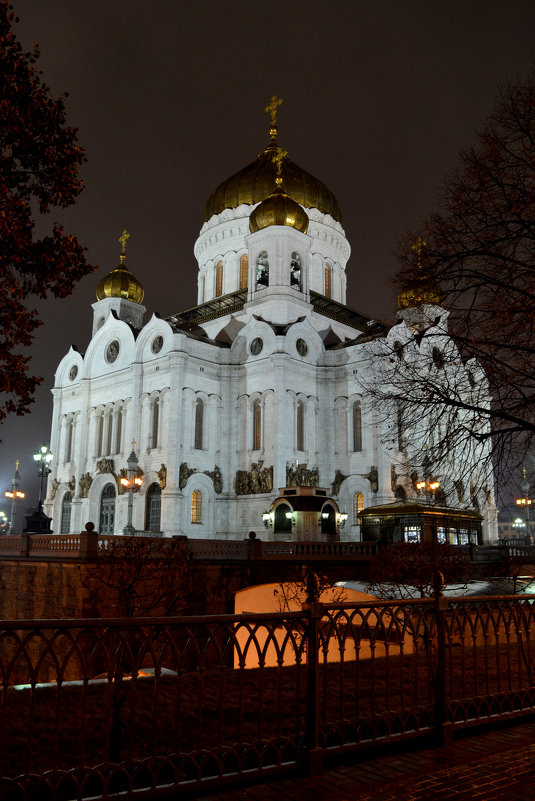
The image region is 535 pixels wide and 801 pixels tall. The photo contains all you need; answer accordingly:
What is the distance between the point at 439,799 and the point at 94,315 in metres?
45.7

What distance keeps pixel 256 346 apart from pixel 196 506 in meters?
9.84

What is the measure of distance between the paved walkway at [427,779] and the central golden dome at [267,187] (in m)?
43.2

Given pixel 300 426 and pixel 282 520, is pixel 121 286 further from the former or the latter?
pixel 282 520

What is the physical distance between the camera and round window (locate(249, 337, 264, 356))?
124 ft

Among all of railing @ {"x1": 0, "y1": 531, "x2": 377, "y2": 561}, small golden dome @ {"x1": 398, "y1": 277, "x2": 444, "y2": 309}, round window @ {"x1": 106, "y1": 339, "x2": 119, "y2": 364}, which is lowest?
railing @ {"x1": 0, "y1": 531, "x2": 377, "y2": 561}

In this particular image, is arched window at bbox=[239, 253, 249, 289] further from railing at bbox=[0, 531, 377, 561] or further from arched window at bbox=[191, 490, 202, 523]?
railing at bbox=[0, 531, 377, 561]

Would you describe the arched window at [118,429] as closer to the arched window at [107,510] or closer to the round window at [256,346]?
the arched window at [107,510]

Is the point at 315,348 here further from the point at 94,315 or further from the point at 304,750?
the point at 304,750

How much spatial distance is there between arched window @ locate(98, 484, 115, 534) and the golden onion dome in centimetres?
1461

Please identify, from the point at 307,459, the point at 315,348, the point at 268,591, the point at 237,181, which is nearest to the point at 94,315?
the point at 237,181

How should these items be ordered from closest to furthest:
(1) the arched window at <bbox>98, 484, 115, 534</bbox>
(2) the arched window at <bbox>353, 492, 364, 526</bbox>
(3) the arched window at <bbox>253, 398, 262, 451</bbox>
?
(2) the arched window at <bbox>353, 492, 364, 526</bbox>
(3) the arched window at <bbox>253, 398, 262, 451</bbox>
(1) the arched window at <bbox>98, 484, 115, 534</bbox>

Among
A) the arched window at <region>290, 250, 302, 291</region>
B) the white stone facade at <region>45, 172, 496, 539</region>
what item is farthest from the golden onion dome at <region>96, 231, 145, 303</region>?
the arched window at <region>290, 250, 302, 291</region>

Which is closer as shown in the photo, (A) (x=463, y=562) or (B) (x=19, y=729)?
(B) (x=19, y=729)

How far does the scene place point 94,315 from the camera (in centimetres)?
4722
